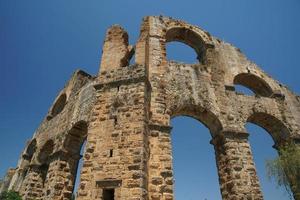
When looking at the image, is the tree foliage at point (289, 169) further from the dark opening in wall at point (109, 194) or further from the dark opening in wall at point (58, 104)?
the dark opening in wall at point (58, 104)

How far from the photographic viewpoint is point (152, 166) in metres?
7.65

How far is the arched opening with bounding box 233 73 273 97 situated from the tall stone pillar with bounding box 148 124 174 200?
6.08 metres

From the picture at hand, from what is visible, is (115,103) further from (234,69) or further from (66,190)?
(234,69)

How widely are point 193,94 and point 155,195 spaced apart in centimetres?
425

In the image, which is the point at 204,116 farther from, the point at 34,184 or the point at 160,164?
the point at 34,184

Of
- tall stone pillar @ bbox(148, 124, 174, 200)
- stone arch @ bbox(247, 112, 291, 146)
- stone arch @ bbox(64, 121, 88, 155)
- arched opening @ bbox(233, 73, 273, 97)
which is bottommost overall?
tall stone pillar @ bbox(148, 124, 174, 200)

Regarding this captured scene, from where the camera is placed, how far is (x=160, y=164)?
776 cm

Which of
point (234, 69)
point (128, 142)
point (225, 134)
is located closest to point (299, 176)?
point (225, 134)

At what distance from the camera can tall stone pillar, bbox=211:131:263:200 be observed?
332 inches

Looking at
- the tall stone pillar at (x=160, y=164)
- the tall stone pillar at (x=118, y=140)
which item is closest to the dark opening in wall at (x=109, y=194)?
the tall stone pillar at (x=118, y=140)

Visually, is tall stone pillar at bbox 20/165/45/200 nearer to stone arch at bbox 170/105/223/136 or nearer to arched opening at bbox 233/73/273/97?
stone arch at bbox 170/105/223/136

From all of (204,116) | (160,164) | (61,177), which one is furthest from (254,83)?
(61,177)

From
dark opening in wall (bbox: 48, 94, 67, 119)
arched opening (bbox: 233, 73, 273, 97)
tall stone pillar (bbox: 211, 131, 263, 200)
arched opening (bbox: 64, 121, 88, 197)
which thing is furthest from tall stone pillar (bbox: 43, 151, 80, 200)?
arched opening (bbox: 233, 73, 273, 97)

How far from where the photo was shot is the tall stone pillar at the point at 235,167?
8430 mm
